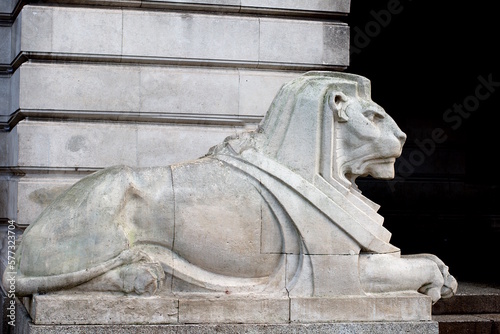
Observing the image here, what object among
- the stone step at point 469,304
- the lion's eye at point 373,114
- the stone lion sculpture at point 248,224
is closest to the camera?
the stone lion sculpture at point 248,224

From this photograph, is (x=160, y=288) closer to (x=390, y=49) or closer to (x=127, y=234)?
(x=127, y=234)

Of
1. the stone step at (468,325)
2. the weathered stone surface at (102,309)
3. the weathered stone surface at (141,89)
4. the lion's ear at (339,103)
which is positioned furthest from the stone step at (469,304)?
the weathered stone surface at (102,309)

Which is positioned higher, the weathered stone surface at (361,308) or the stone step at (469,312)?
the weathered stone surface at (361,308)

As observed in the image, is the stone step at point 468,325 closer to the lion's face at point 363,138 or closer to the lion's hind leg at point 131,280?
the lion's face at point 363,138

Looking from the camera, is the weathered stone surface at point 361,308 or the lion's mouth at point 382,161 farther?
the lion's mouth at point 382,161

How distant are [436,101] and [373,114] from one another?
30.5ft

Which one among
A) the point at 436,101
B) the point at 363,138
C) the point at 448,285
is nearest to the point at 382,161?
the point at 363,138

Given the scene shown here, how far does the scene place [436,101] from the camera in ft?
54.1

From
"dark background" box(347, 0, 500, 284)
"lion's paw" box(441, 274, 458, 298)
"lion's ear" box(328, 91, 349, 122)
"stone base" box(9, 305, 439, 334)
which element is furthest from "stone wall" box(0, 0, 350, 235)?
"dark background" box(347, 0, 500, 284)

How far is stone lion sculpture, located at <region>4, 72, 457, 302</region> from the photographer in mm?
6992

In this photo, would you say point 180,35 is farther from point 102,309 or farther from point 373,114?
point 102,309

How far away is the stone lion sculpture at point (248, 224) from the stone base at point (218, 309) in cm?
10

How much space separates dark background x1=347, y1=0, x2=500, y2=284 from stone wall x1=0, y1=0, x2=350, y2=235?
5.81 meters

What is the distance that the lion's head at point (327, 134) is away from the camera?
24.3ft
